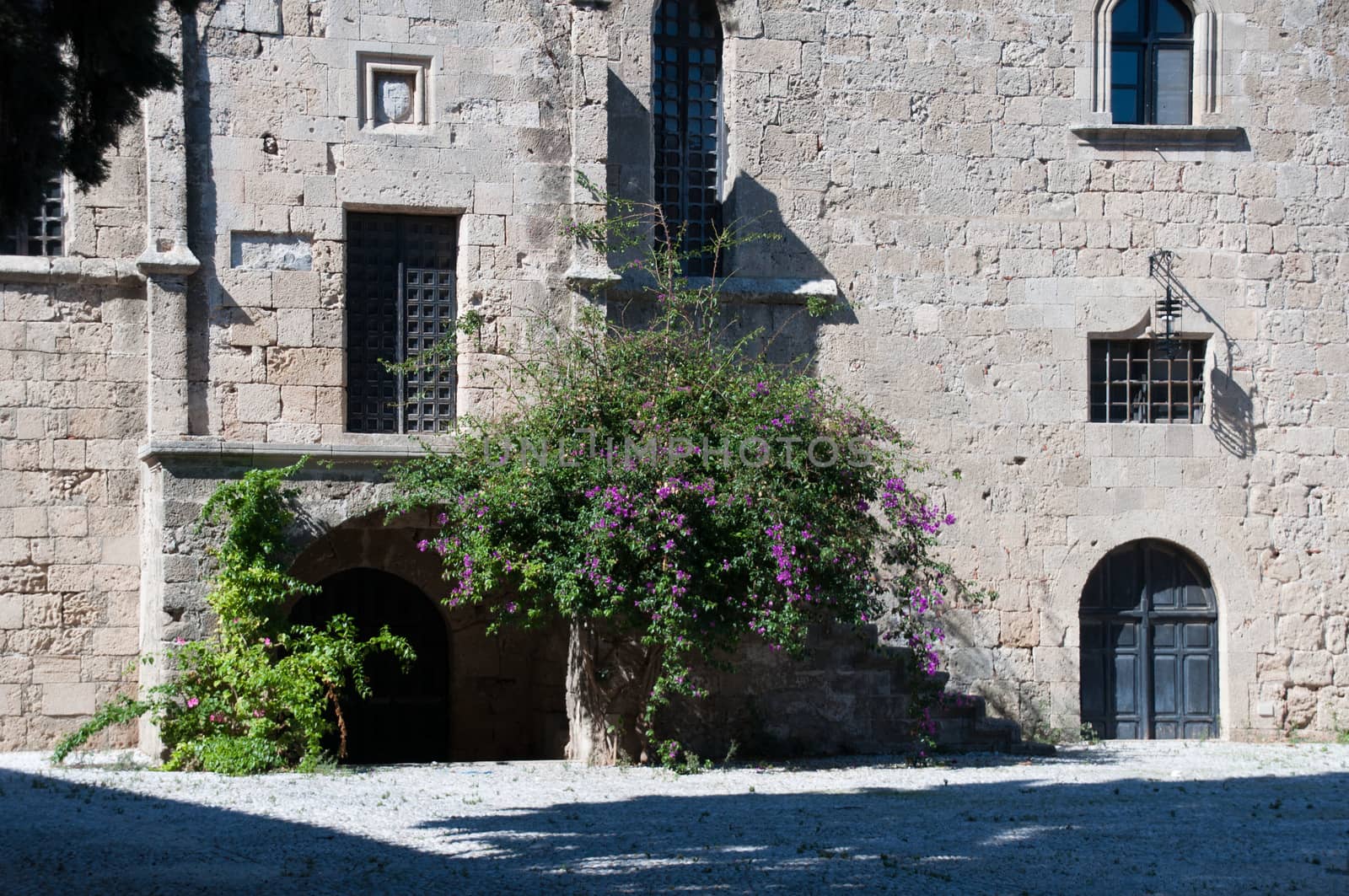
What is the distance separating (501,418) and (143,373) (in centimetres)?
246

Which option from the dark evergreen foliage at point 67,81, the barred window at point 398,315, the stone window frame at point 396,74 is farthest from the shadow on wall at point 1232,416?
the dark evergreen foliage at point 67,81

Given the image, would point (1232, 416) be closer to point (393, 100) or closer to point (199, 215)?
point (393, 100)

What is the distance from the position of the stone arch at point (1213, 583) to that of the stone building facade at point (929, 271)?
0.8 inches

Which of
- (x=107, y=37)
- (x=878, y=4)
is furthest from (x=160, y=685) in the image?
(x=878, y=4)

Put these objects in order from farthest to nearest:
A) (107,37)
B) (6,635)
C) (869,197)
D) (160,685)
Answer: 1. (869,197)
2. (6,635)
3. (160,685)
4. (107,37)

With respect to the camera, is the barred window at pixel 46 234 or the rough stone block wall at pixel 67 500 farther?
the barred window at pixel 46 234

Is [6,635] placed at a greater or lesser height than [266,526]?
lesser

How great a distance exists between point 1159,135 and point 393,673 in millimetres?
7060

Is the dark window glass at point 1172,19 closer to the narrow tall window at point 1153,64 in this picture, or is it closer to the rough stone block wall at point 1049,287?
the narrow tall window at point 1153,64

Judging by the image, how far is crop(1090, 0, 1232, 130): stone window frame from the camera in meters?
11.9

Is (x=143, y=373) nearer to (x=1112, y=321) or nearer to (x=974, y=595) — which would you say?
(x=974, y=595)

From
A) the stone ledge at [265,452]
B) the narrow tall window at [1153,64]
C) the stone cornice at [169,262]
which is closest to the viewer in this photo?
the stone ledge at [265,452]

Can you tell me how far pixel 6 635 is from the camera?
10430mm

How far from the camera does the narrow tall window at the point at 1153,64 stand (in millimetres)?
12133
